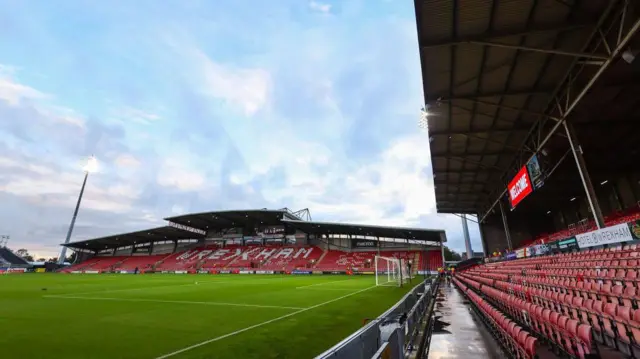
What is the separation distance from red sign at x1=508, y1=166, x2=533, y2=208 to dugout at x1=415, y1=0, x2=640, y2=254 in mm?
66

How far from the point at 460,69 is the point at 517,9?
2.97 m

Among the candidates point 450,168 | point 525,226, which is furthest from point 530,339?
point 525,226

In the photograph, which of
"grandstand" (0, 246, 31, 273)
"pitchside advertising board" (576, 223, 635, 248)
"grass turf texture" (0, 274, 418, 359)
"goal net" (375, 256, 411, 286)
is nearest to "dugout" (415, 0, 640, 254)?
"pitchside advertising board" (576, 223, 635, 248)

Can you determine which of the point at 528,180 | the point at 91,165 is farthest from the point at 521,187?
the point at 91,165

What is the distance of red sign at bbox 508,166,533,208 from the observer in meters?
16.2

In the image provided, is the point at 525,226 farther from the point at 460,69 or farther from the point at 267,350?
the point at 267,350

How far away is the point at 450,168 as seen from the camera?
23.6 metres

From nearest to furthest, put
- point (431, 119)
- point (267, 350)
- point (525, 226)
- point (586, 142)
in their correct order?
point (267, 350) < point (431, 119) < point (586, 142) < point (525, 226)

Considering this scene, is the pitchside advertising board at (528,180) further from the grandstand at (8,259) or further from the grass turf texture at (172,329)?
the grandstand at (8,259)

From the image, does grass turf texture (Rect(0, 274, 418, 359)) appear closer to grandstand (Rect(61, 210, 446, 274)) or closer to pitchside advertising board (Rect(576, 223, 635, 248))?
pitchside advertising board (Rect(576, 223, 635, 248))

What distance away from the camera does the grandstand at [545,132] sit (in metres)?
4.96

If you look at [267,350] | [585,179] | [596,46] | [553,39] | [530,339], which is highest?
[553,39]

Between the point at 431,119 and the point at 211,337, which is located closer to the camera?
the point at 211,337

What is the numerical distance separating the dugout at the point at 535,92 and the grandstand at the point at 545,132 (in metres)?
0.06
